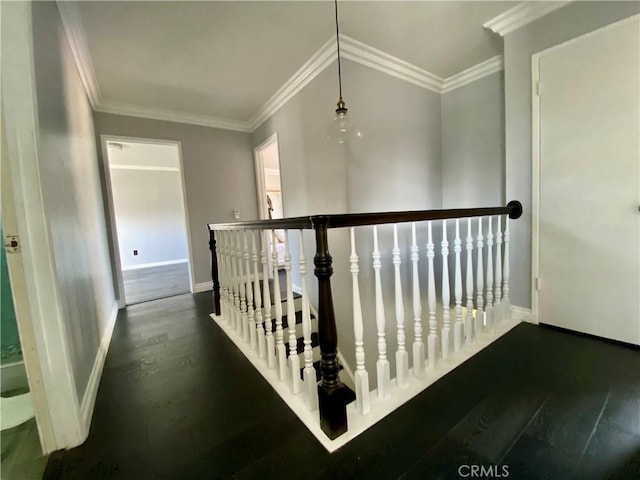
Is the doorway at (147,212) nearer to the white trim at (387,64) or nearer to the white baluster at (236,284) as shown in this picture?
the white baluster at (236,284)

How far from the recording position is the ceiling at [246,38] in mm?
1845

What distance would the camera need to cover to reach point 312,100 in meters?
2.66

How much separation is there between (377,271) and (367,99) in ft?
6.52

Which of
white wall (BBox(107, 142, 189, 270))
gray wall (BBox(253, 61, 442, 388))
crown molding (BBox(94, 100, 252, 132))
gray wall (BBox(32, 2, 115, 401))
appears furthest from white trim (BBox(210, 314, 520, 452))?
white wall (BBox(107, 142, 189, 270))

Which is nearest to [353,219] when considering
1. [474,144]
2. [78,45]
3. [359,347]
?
[359,347]

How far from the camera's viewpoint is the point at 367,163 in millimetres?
2508

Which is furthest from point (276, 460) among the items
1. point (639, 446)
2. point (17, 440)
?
point (639, 446)

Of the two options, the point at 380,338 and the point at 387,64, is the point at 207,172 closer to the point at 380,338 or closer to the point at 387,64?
the point at 387,64

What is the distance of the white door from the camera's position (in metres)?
1.62

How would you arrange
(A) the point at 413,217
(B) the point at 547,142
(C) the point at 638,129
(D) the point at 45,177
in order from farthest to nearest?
(B) the point at 547,142 < (C) the point at 638,129 < (A) the point at 413,217 < (D) the point at 45,177

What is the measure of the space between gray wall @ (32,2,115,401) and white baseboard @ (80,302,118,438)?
4 centimetres

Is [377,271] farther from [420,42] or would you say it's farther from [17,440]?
[420,42]

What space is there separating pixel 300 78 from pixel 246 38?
699 mm

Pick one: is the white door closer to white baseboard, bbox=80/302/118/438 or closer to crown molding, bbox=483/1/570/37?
crown molding, bbox=483/1/570/37
